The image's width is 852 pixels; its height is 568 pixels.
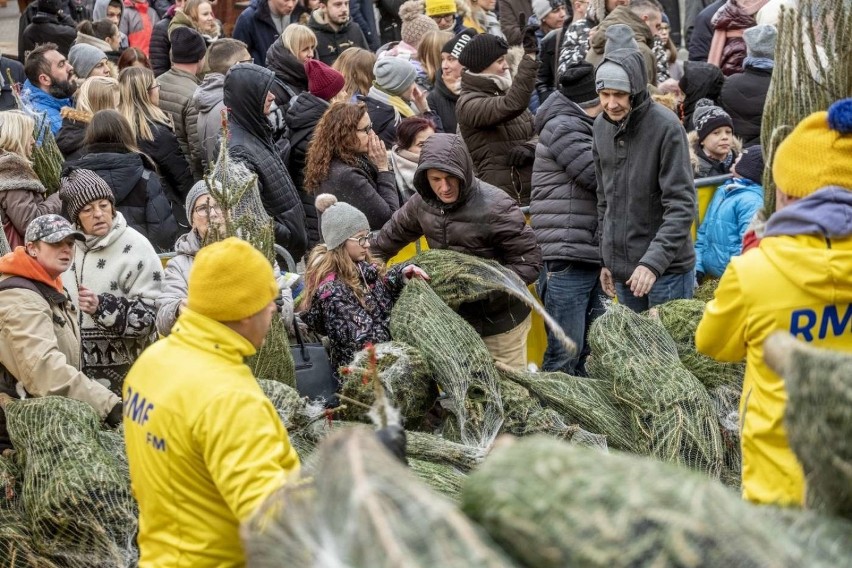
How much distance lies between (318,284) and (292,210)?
139cm

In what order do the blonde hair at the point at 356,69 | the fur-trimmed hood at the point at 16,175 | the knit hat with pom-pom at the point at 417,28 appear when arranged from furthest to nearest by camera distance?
the knit hat with pom-pom at the point at 417,28, the blonde hair at the point at 356,69, the fur-trimmed hood at the point at 16,175

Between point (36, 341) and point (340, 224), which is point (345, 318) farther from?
point (36, 341)

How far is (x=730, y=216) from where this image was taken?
8.41 meters

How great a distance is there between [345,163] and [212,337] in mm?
4448

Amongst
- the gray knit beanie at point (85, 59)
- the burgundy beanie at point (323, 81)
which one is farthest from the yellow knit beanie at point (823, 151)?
the gray knit beanie at point (85, 59)

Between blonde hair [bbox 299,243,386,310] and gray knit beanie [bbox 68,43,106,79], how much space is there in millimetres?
4987

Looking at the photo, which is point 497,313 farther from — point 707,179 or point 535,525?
point 535,525

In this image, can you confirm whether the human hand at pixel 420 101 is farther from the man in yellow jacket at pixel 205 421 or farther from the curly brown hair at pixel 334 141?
the man in yellow jacket at pixel 205 421

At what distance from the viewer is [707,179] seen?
8781 millimetres

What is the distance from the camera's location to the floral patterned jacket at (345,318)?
265 inches

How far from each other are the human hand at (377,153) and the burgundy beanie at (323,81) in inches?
46.5

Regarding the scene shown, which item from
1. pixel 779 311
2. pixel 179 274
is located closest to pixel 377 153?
pixel 179 274

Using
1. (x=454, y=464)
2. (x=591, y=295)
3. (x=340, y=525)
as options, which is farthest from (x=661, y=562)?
(x=591, y=295)

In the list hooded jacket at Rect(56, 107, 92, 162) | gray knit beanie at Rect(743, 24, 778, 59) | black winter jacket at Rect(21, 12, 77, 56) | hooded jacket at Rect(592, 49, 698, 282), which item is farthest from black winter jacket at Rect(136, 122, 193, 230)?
gray knit beanie at Rect(743, 24, 778, 59)
